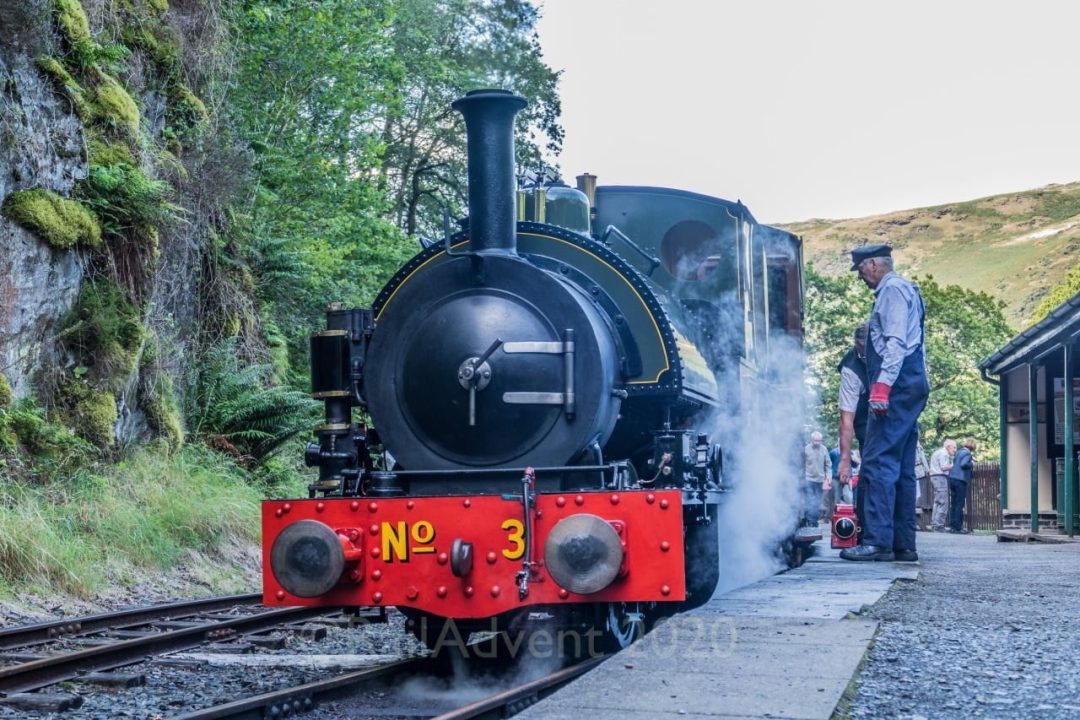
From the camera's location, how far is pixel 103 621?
6.93 metres

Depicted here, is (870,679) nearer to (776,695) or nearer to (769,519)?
(776,695)

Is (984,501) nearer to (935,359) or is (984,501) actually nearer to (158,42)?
(158,42)

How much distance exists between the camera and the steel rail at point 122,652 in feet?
17.0

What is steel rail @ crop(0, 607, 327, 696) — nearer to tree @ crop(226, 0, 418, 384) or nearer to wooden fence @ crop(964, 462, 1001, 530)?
tree @ crop(226, 0, 418, 384)

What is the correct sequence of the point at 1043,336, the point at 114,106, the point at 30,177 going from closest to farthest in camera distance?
the point at 30,177, the point at 114,106, the point at 1043,336

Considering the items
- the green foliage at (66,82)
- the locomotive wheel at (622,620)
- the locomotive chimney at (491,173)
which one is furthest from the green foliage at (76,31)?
the locomotive wheel at (622,620)

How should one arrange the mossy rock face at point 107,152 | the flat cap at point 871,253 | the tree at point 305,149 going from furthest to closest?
the tree at point 305,149
the mossy rock face at point 107,152
the flat cap at point 871,253

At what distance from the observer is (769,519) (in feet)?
29.9

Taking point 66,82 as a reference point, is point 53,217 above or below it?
below

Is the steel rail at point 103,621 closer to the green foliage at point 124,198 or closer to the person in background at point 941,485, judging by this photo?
the green foliage at point 124,198

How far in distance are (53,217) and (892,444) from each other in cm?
722

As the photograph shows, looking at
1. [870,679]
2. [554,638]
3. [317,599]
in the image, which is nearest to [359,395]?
[317,599]

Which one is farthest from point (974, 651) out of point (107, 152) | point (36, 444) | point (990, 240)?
point (990, 240)

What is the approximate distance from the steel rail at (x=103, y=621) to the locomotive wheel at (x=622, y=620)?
120 inches
